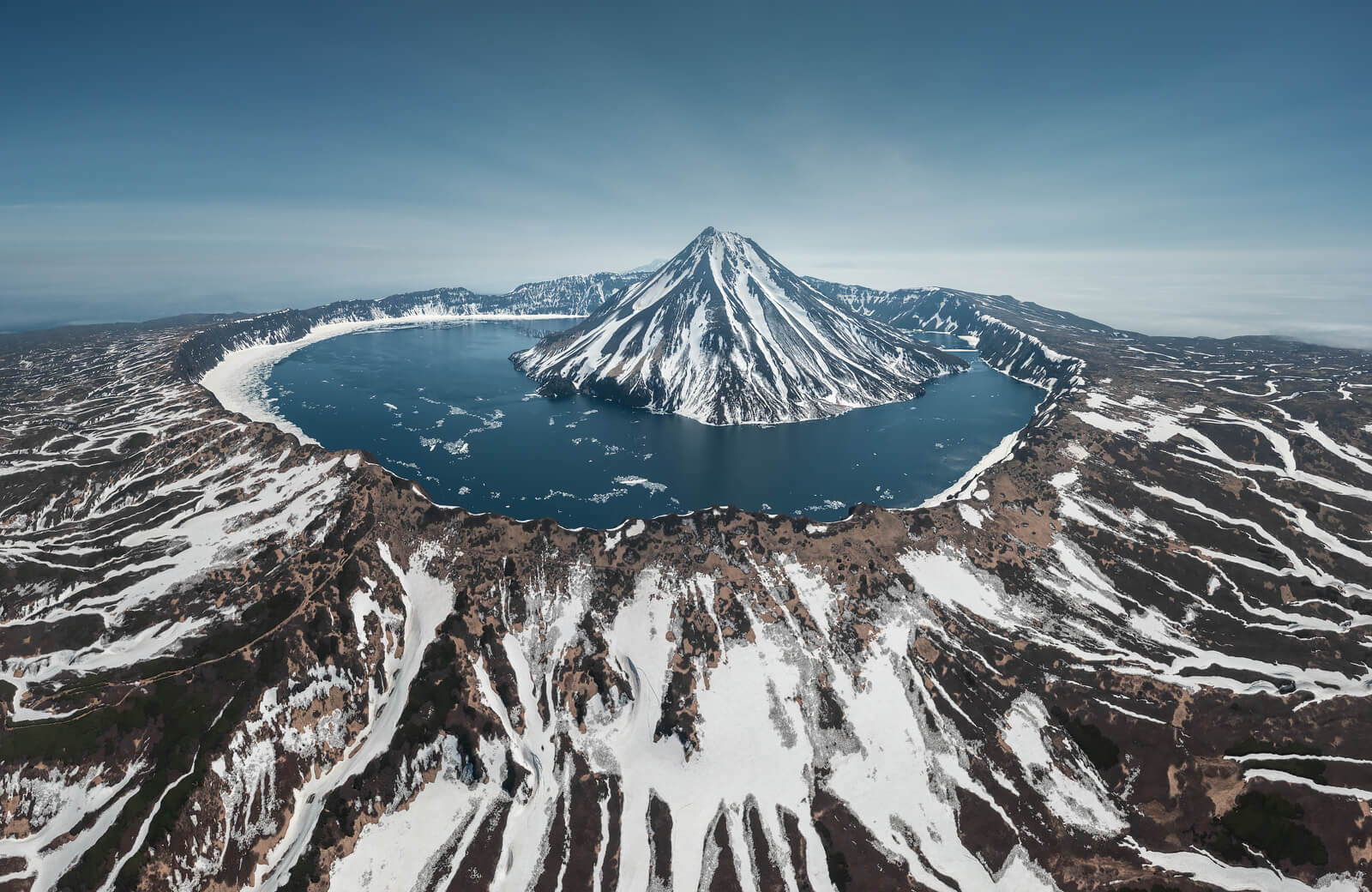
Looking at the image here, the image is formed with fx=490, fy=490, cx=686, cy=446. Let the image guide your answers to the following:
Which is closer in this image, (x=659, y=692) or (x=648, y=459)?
(x=659, y=692)

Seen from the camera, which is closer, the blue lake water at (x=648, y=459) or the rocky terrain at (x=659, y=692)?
the rocky terrain at (x=659, y=692)

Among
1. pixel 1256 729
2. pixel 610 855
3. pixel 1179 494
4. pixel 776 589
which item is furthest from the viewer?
pixel 1179 494

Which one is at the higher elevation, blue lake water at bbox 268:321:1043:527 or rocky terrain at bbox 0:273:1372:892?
blue lake water at bbox 268:321:1043:527

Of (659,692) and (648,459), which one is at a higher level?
(648,459)

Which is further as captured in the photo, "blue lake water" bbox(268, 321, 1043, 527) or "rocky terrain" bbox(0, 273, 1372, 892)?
"blue lake water" bbox(268, 321, 1043, 527)

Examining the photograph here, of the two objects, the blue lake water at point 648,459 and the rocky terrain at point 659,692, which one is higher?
the blue lake water at point 648,459

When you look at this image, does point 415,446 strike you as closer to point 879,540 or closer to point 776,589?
point 776,589

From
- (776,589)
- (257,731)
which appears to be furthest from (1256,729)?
(257,731)

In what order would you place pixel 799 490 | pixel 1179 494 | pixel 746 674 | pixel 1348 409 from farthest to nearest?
1. pixel 1348 409
2. pixel 799 490
3. pixel 1179 494
4. pixel 746 674
